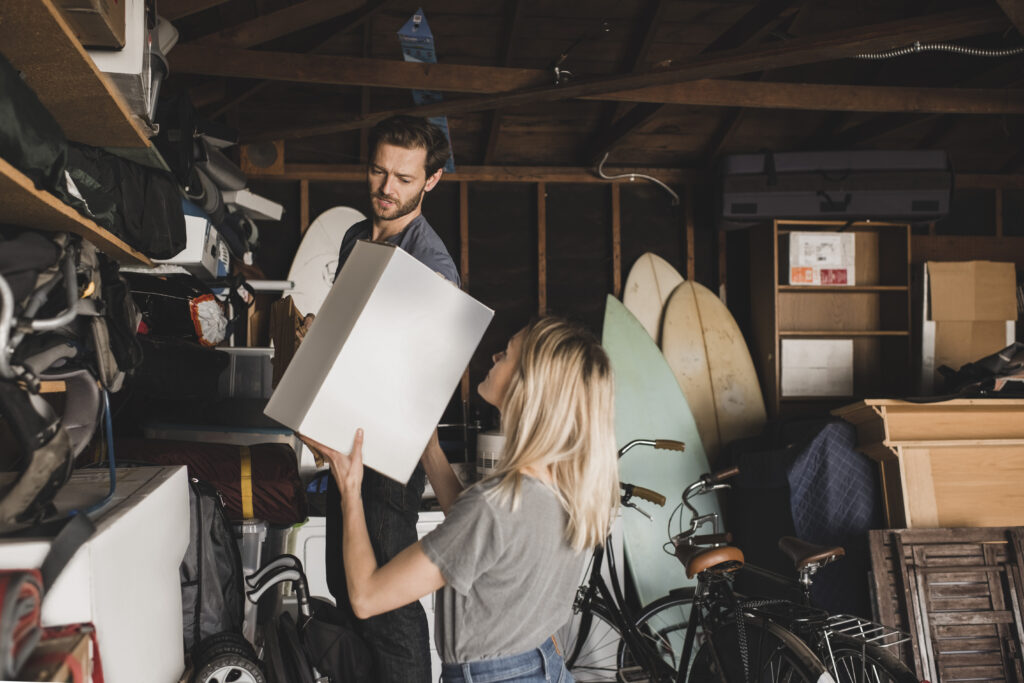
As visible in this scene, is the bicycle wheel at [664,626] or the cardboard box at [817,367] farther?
the cardboard box at [817,367]

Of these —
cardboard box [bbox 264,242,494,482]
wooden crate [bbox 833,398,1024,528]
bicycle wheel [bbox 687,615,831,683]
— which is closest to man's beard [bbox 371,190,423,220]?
cardboard box [bbox 264,242,494,482]

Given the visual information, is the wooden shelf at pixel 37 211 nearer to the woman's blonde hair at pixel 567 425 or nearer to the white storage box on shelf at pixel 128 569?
the white storage box on shelf at pixel 128 569

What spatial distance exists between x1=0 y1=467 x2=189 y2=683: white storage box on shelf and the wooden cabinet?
10.3 feet

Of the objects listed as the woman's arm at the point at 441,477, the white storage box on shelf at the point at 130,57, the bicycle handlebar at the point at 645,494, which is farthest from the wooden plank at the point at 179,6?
the bicycle handlebar at the point at 645,494

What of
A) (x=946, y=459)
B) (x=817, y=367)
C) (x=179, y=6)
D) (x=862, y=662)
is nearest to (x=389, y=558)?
(x=862, y=662)

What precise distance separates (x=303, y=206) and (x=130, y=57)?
2.31 metres

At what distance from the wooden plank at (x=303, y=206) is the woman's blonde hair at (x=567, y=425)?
112 inches

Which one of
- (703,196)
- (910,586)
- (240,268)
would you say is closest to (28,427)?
→ (240,268)

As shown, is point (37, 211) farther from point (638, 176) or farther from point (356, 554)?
point (638, 176)

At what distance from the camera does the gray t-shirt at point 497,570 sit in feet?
3.81

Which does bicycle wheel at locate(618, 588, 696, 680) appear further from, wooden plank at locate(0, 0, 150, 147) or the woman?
wooden plank at locate(0, 0, 150, 147)

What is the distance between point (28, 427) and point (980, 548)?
2.97 m

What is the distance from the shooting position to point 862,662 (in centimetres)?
201

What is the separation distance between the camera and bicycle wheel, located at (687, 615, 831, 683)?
6.36ft
